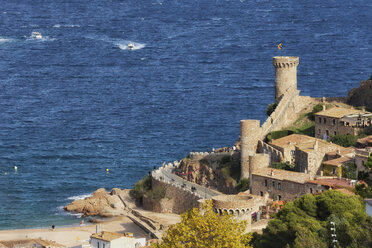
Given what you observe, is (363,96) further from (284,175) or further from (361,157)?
(361,157)

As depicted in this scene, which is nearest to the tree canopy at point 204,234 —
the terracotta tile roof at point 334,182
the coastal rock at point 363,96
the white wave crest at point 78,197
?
the terracotta tile roof at point 334,182

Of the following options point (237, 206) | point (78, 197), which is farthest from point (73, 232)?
point (237, 206)

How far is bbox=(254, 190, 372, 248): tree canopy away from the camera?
208ft

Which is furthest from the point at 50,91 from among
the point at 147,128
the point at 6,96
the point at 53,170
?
the point at 53,170

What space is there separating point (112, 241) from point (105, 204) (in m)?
26.1

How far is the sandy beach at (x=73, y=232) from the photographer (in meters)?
102

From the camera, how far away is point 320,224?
69.7 meters

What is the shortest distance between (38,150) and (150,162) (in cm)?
1937

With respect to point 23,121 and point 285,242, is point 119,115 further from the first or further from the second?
point 285,242

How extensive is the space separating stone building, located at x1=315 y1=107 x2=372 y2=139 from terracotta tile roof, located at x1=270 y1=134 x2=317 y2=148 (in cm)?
260

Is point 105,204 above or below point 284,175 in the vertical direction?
below

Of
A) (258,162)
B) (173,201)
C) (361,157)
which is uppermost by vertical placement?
(361,157)

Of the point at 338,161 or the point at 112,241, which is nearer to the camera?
the point at 112,241

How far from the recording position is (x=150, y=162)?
5443 inches
